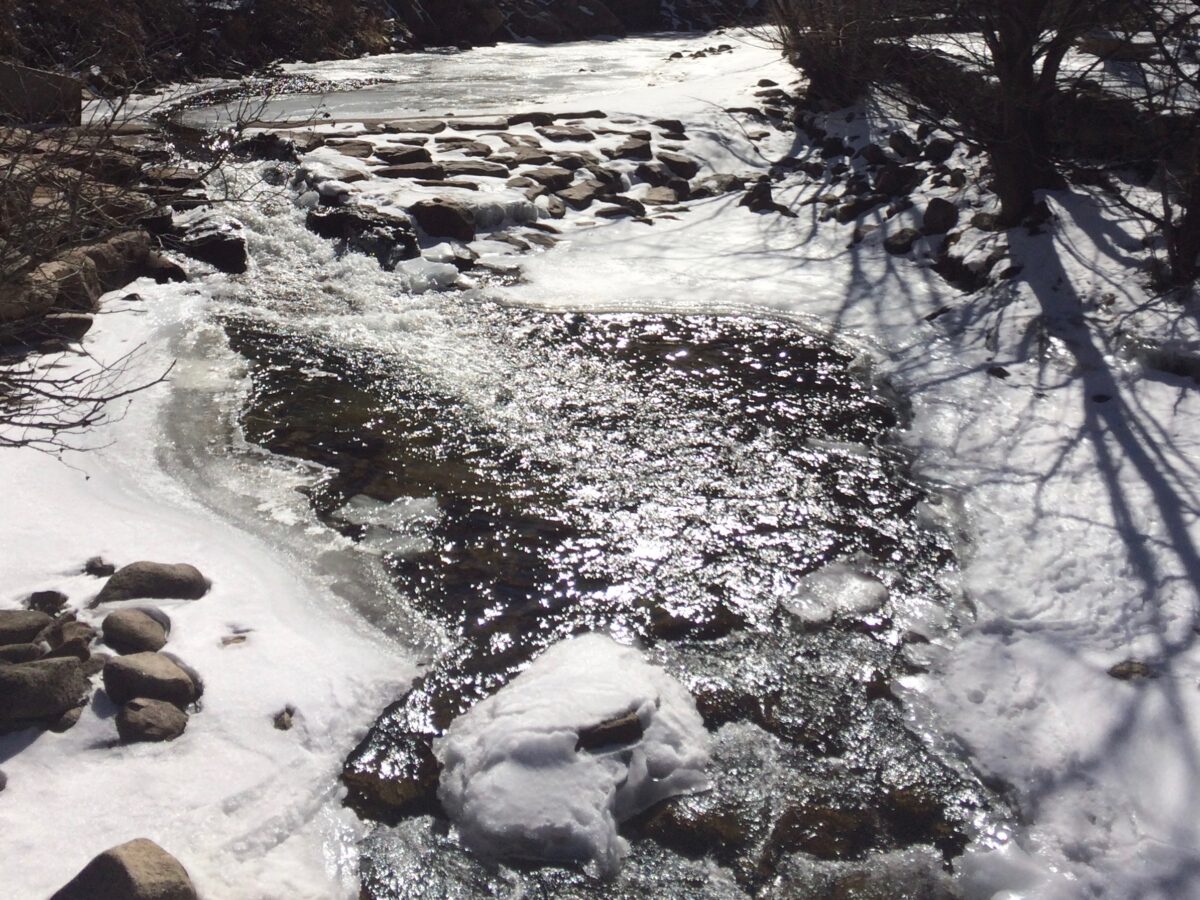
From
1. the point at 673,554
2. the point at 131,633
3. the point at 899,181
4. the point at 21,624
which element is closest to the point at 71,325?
the point at 21,624

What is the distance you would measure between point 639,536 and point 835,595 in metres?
0.81

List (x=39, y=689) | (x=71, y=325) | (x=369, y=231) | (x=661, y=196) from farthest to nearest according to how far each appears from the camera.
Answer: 1. (x=661, y=196)
2. (x=369, y=231)
3. (x=71, y=325)
4. (x=39, y=689)

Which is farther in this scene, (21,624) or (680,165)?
(680,165)

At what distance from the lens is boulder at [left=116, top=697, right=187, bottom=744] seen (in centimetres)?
280

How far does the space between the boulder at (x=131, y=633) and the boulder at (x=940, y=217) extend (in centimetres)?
589

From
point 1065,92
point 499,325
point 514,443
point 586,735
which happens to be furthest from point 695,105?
point 586,735

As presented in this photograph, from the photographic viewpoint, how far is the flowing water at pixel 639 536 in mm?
2746

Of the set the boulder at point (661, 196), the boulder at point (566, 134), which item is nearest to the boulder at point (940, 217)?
the boulder at point (661, 196)

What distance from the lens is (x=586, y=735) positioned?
9.64ft

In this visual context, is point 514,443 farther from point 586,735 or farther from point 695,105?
point 695,105

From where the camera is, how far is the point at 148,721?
2822mm

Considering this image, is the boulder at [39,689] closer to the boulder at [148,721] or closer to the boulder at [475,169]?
the boulder at [148,721]

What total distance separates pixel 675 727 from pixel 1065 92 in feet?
17.1

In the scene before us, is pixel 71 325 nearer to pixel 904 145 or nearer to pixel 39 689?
pixel 39 689
